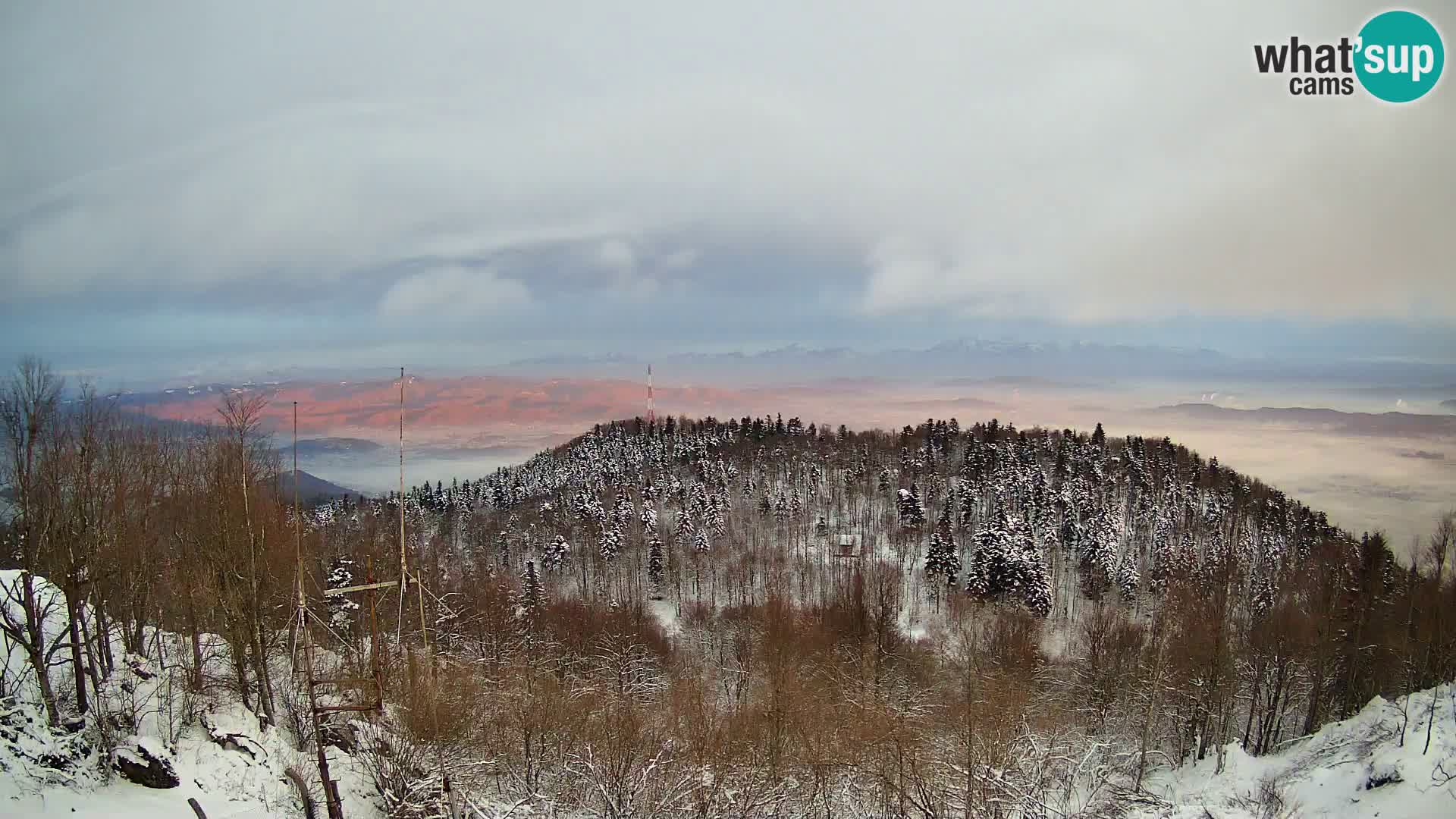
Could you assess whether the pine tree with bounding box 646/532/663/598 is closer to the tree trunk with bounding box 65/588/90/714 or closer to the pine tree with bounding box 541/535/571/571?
the pine tree with bounding box 541/535/571/571

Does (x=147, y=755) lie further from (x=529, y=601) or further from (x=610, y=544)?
(x=610, y=544)

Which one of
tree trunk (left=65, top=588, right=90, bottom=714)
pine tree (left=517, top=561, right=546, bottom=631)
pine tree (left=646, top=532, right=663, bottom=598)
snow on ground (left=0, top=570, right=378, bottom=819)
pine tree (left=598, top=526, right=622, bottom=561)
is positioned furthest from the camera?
pine tree (left=598, top=526, right=622, bottom=561)

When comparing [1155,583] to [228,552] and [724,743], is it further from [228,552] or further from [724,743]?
[228,552]

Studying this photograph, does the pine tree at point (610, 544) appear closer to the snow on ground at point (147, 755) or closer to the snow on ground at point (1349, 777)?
the snow on ground at point (147, 755)

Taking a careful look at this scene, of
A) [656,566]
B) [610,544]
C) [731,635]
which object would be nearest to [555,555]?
[610,544]

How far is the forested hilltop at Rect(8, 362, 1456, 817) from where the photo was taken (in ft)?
58.3

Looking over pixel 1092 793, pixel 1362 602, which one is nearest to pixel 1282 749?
pixel 1362 602

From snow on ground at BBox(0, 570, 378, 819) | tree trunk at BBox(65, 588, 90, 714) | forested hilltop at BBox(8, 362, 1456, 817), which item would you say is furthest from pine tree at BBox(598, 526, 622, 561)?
tree trunk at BBox(65, 588, 90, 714)

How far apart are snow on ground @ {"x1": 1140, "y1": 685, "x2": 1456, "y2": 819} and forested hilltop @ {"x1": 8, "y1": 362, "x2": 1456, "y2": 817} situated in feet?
3.48

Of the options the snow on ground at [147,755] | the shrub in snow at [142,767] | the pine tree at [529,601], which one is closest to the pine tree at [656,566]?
the pine tree at [529,601]

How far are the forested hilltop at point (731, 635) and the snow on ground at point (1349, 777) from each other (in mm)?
1061

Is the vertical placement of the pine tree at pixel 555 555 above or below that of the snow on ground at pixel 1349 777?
below

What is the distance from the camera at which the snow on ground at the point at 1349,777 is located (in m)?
17.5

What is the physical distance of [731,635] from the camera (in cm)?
5897
